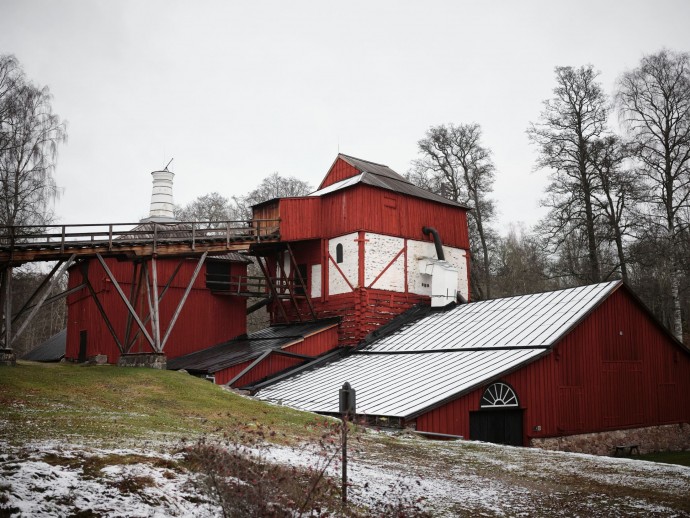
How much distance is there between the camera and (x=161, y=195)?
38719mm

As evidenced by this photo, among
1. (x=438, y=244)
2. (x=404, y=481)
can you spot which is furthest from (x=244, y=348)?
(x=404, y=481)

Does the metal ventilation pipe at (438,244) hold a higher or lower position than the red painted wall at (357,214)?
lower

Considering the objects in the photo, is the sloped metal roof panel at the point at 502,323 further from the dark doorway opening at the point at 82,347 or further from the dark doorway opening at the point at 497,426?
the dark doorway opening at the point at 82,347

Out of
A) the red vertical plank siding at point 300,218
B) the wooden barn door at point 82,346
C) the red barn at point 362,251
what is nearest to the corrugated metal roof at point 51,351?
the wooden barn door at point 82,346

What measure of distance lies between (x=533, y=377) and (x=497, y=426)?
208cm

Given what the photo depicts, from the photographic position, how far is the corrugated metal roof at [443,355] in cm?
2056

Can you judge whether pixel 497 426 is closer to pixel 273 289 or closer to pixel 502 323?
pixel 502 323

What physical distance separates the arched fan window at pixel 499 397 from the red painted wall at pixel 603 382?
0.20 meters

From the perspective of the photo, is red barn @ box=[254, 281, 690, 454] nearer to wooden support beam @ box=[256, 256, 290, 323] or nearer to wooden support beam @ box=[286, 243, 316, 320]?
wooden support beam @ box=[286, 243, 316, 320]

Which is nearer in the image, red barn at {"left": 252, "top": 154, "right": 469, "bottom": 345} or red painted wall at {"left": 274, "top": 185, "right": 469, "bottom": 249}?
red barn at {"left": 252, "top": 154, "right": 469, "bottom": 345}

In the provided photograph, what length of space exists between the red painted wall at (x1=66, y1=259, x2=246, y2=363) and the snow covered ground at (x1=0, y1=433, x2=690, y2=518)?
1782 cm

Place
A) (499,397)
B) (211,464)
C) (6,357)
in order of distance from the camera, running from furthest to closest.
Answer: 1. (499,397)
2. (6,357)
3. (211,464)

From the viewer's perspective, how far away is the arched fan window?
2033 centimetres

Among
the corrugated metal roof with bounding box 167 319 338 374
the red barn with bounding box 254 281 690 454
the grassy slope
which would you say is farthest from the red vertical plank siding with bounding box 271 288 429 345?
the grassy slope
